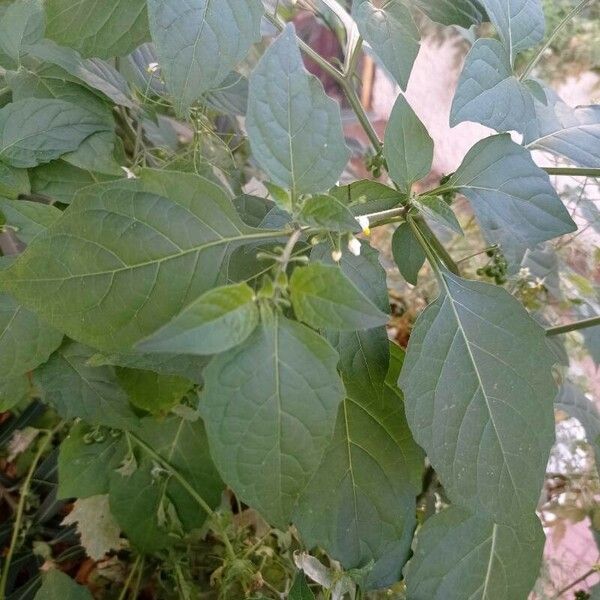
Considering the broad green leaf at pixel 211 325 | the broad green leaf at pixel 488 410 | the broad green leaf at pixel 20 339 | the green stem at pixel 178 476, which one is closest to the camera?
the broad green leaf at pixel 211 325

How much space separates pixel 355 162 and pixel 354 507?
0.88 metres

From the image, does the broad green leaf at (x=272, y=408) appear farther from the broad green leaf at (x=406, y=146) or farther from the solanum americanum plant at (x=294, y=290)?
the broad green leaf at (x=406, y=146)

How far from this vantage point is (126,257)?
36cm

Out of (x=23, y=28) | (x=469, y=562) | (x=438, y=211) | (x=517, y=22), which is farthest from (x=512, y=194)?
(x=23, y=28)

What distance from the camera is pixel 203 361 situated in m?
0.39

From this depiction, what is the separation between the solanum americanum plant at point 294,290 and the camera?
320mm

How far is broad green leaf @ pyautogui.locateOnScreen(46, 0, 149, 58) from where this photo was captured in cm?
42

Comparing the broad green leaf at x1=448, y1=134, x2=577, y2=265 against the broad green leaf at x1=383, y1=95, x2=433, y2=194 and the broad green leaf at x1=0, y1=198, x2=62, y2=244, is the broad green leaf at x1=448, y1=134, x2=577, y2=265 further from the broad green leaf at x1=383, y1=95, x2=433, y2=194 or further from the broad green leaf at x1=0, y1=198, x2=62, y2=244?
the broad green leaf at x1=0, y1=198, x2=62, y2=244

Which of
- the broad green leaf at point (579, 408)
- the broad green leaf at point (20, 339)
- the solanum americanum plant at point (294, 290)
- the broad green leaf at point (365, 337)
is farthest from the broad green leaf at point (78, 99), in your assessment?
the broad green leaf at point (579, 408)

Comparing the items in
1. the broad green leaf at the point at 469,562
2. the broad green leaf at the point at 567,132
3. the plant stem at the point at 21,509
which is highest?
the broad green leaf at the point at 567,132

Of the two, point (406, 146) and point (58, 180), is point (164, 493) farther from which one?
point (406, 146)

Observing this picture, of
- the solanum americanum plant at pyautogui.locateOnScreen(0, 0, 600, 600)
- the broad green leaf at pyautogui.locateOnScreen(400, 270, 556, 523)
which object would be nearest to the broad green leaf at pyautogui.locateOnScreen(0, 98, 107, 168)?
the solanum americanum plant at pyautogui.locateOnScreen(0, 0, 600, 600)

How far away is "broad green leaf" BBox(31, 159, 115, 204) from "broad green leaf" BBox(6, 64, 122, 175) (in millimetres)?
20

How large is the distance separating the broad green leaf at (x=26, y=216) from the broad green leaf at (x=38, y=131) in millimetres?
34
